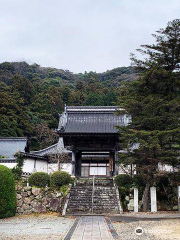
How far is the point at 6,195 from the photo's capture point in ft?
49.0

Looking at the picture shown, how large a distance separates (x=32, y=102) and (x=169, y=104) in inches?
1822

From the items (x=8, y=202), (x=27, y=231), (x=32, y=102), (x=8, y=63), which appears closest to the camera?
(x=27, y=231)

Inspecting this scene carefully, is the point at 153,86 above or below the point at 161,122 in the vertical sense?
above

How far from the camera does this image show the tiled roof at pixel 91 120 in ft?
73.6

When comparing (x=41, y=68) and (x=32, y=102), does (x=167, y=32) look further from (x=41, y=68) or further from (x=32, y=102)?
(x=41, y=68)

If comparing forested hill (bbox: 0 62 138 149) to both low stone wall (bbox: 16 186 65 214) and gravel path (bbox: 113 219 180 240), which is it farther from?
gravel path (bbox: 113 219 180 240)

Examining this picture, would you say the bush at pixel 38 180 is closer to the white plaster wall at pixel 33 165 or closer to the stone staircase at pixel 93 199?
the stone staircase at pixel 93 199

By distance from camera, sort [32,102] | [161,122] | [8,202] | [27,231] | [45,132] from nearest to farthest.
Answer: [27,231], [8,202], [161,122], [45,132], [32,102]

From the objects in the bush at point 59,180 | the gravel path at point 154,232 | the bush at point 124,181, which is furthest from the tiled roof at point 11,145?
the gravel path at point 154,232

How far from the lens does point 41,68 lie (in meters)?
102

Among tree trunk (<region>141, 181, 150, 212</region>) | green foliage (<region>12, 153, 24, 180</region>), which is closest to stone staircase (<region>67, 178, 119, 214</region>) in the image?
tree trunk (<region>141, 181, 150, 212</region>)

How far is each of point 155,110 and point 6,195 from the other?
394 inches

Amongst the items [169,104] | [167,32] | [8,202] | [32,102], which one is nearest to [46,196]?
[8,202]

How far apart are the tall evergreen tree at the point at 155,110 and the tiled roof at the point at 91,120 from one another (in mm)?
4817
